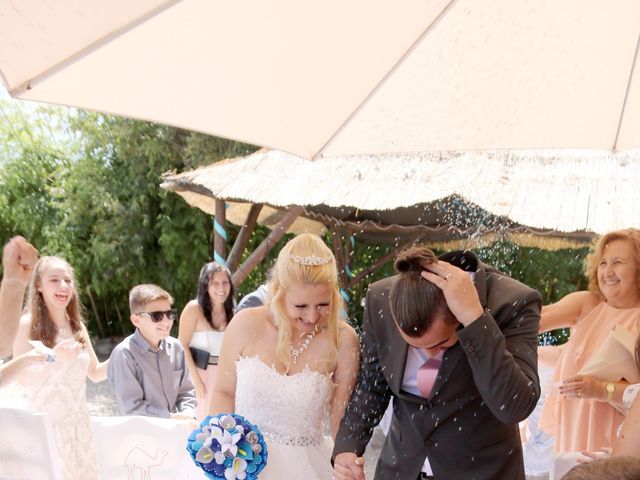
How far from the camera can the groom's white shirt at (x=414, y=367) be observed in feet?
8.41

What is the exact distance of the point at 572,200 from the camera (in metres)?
8.00

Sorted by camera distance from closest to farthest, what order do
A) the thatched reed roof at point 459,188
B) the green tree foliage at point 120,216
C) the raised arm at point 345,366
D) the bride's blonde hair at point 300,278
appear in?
the bride's blonde hair at point 300,278 < the raised arm at point 345,366 < the thatched reed roof at point 459,188 < the green tree foliage at point 120,216

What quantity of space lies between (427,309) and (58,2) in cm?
135

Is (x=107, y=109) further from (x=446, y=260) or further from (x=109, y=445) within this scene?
(x=109, y=445)

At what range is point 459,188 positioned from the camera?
809 cm

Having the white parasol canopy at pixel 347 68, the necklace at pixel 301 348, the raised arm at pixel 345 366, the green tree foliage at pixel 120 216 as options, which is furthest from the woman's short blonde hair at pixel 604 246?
the green tree foliage at pixel 120 216

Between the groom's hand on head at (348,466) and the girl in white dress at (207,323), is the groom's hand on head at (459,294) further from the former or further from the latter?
the girl in white dress at (207,323)

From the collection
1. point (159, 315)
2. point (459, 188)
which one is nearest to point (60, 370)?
point (159, 315)

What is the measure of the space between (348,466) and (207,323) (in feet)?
13.1

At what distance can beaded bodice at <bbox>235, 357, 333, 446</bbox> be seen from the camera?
136 inches

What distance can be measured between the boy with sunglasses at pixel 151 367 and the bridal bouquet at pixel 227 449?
190cm

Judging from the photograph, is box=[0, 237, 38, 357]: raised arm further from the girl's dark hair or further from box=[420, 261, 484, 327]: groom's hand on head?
the girl's dark hair

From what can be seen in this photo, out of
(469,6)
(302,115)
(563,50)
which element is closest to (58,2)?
(302,115)

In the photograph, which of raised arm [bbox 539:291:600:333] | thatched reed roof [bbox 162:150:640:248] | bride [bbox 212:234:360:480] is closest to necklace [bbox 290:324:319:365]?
bride [bbox 212:234:360:480]
